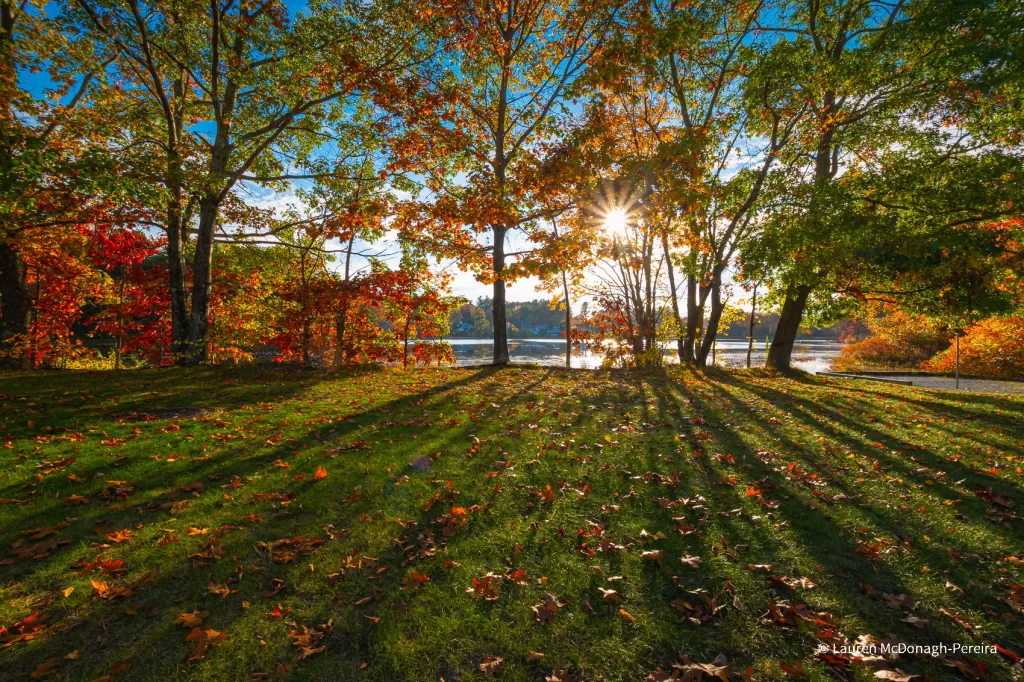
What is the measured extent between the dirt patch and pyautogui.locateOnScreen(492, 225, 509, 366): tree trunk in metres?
9.66

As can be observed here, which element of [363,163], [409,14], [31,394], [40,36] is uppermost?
[409,14]

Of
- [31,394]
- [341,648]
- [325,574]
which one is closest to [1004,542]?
[341,648]

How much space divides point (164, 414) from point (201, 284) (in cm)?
785

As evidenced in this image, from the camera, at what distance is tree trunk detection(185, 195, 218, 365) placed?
1270 centimetres

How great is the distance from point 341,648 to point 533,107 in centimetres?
1634

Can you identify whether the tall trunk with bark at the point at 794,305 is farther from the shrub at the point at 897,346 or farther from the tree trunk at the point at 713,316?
the shrub at the point at 897,346

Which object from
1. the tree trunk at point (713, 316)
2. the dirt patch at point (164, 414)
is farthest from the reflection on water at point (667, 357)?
the dirt patch at point (164, 414)

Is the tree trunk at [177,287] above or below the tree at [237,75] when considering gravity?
below

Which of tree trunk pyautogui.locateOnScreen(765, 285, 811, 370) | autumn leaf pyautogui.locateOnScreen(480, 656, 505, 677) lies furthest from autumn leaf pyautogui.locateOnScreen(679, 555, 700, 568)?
tree trunk pyautogui.locateOnScreen(765, 285, 811, 370)

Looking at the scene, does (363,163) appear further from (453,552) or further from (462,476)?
(453,552)

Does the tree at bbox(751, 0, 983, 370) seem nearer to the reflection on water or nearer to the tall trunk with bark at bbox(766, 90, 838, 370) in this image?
the tall trunk with bark at bbox(766, 90, 838, 370)

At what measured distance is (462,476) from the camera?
5.21 metres

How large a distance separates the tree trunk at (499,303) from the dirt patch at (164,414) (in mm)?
9659

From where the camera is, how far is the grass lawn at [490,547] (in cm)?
257
